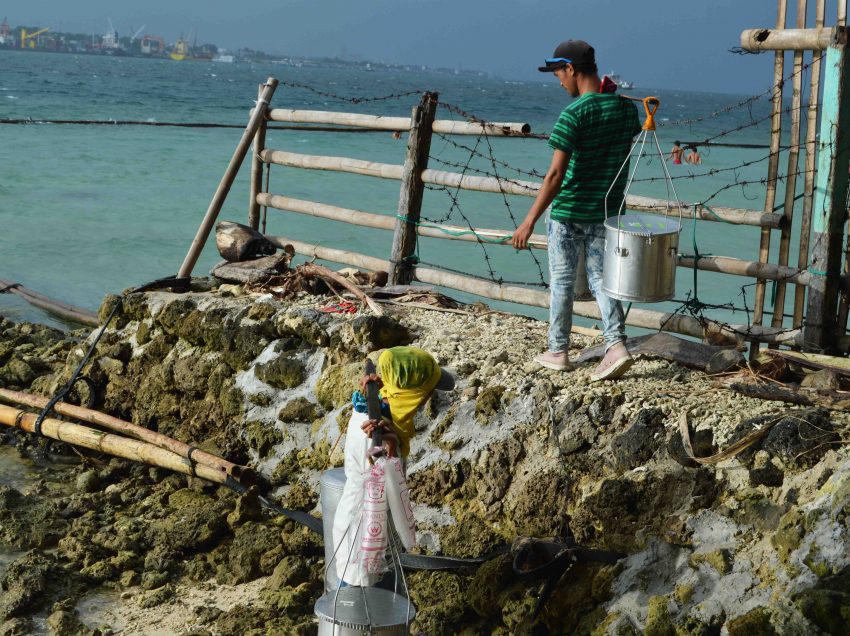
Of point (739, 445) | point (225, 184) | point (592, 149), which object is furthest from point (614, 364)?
point (225, 184)

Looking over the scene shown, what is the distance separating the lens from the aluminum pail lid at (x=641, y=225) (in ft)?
14.2

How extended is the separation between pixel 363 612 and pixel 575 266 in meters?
2.15

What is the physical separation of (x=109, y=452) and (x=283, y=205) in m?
2.65

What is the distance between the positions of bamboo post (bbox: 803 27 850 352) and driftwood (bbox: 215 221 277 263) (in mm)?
3809

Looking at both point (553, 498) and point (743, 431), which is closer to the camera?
point (743, 431)

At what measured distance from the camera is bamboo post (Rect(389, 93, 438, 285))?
653 centimetres

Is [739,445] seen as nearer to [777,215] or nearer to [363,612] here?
[363,612]

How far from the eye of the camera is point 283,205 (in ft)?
25.2

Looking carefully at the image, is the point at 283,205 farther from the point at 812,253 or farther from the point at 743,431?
the point at 743,431

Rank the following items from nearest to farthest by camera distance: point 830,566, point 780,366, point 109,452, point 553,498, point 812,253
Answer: point 830,566 → point 553,498 → point 780,366 → point 812,253 → point 109,452

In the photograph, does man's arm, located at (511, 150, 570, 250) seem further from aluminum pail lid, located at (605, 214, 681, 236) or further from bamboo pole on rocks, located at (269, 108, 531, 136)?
bamboo pole on rocks, located at (269, 108, 531, 136)

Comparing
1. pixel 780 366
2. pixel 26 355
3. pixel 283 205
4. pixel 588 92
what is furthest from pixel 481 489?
pixel 26 355

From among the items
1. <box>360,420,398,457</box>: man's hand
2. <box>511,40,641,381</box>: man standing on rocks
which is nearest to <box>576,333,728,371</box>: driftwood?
<box>511,40,641,381</box>: man standing on rocks

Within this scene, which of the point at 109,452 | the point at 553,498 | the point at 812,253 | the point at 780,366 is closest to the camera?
the point at 553,498
